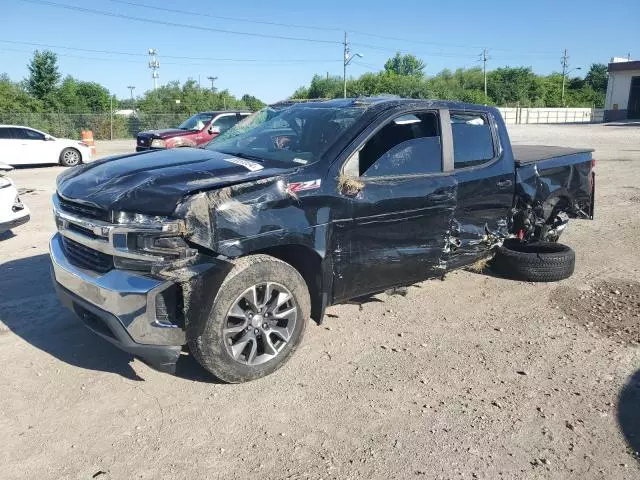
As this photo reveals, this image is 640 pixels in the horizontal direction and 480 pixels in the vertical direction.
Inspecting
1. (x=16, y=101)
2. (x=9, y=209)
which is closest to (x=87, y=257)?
(x=9, y=209)

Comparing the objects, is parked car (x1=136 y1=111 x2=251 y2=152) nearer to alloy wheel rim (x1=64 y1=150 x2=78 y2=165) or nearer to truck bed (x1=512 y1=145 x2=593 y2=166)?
alloy wheel rim (x1=64 y1=150 x2=78 y2=165)

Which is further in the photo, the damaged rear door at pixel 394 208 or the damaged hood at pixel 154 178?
the damaged rear door at pixel 394 208

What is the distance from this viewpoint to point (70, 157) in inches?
709

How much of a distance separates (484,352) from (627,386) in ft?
3.22

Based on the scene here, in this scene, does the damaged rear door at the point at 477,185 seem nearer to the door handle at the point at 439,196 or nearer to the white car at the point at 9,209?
the door handle at the point at 439,196

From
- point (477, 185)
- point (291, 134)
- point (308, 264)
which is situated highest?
point (291, 134)

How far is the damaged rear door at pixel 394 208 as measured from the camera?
4.04 meters

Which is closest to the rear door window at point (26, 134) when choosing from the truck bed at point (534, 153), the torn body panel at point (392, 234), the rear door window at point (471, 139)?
the truck bed at point (534, 153)

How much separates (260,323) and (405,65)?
117 m

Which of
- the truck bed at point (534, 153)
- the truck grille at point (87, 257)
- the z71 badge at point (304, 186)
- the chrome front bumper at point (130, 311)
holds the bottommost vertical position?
the chrome front bumper at point (130, 311)

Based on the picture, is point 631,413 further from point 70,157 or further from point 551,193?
point 70,157

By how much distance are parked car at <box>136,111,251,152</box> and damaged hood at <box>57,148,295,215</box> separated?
479 inches

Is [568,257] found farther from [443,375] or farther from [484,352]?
[443,375]

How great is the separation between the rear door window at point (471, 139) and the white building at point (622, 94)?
203ft
